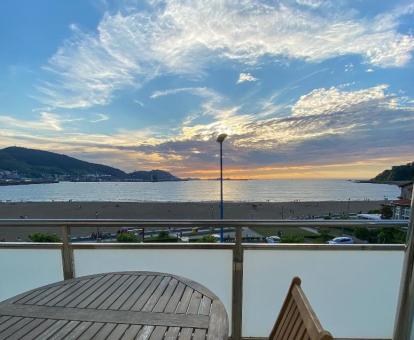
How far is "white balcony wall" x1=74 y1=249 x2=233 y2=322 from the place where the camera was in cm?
212

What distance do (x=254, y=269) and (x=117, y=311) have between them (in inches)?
48.9

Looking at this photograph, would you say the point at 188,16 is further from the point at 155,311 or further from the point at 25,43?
the point at 155,311

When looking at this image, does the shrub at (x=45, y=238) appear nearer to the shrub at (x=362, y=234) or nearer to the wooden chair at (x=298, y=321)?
the wooden chair at (x=298, y=321)

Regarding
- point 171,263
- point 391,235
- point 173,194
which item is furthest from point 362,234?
point 173,194

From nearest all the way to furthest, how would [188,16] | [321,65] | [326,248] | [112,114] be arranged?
[326,248], [188,16], [321,65], [112,114]

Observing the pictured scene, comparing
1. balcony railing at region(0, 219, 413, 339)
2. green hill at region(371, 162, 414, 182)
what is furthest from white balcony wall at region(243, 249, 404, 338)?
green hill at region(371, 162, 414, 182)

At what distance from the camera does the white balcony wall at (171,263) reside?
6.97ft

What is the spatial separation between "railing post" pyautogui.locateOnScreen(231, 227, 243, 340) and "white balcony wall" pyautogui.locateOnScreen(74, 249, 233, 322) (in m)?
0.05

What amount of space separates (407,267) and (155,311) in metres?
1.20

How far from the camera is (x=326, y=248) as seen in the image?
2.09 meters

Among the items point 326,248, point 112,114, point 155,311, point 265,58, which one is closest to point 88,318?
point 155,311

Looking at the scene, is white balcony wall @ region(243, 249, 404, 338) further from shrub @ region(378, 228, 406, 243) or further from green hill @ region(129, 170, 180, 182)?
green hill @ region(129, 170, 180, 182)

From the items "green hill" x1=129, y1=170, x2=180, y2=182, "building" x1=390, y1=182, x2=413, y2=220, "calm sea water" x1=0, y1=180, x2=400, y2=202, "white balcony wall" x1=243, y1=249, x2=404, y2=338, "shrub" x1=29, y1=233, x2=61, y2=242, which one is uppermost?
"building" x1=390, y1=182, x2=413, y2=220

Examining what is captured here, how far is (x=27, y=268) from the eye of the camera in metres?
2.22
